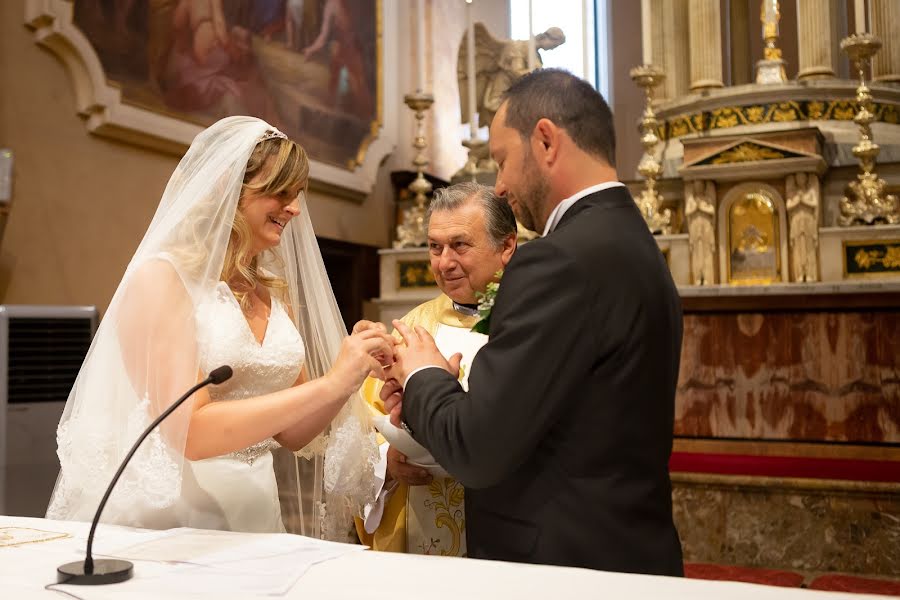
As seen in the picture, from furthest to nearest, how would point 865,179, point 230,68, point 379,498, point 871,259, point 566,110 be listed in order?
point 230,68 < point 865,179 < point 871,259 < point 379,498 < point 566,110

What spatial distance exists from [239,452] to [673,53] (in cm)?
711

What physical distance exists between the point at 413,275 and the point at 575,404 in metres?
4.88

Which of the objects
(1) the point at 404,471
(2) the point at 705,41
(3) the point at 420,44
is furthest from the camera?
(3) the point at 420,44

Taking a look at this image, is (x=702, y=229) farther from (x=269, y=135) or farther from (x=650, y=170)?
(x=269, y=135)

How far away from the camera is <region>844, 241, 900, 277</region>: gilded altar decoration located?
5.33 meters

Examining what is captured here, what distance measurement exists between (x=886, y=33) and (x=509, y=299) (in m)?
7.01

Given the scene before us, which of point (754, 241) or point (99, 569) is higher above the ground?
point (754, 241)

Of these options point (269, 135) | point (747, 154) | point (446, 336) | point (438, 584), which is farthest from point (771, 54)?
point (438, 584)

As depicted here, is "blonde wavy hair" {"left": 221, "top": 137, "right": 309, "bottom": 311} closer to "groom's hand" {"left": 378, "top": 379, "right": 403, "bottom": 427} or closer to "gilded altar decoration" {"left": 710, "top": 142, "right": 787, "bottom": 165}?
"groom's hand" {"left": 378, "top": 379, "right": 403, "bottom": 427}

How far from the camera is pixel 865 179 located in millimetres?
5816

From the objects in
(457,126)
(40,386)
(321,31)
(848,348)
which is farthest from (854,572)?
(457,126)

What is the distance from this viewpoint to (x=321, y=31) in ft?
27.3

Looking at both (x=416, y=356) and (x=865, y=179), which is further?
(x=865, y=179)

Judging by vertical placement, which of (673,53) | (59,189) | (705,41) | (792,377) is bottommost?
(792,377)
